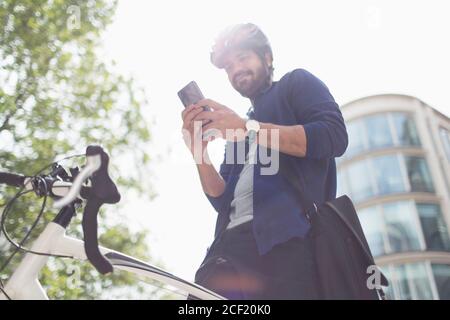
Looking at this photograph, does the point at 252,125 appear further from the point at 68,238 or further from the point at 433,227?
the point at 433,227

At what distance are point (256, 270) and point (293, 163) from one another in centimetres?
51

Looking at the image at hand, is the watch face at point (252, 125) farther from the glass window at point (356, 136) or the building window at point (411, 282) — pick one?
the glass window at point (356, 136)

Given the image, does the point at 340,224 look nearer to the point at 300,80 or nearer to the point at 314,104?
the point at 314,104

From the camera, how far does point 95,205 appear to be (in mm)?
1222

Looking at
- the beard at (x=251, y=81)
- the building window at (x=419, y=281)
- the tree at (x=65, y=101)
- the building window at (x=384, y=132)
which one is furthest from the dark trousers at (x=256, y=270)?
the building window at (x=384, y=132)

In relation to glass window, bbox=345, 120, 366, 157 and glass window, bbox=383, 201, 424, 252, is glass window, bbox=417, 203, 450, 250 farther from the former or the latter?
glass window, bbox=345, 120, 366, 157

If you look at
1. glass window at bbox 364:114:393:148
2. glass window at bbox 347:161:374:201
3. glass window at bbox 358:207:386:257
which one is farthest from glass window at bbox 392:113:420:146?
glass window at bbox 358:207:386:257

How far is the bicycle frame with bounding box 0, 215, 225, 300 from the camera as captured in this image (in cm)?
135

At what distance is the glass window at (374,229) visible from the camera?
75.2 ft

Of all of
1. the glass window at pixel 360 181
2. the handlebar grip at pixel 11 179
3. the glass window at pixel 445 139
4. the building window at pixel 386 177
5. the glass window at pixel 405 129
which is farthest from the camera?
the glass window at pixel 405 129

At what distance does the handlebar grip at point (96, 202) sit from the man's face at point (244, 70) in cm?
119

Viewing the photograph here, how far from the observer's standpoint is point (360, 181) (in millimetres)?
25578
